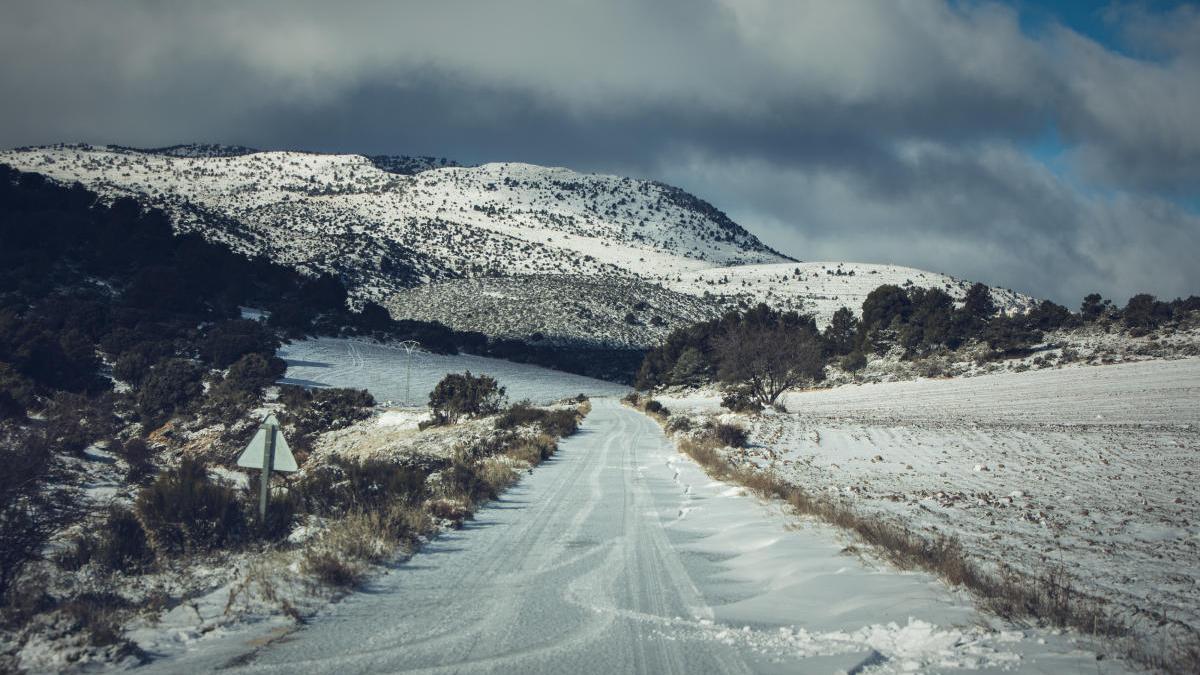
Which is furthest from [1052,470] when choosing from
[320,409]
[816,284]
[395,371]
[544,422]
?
[816,284]

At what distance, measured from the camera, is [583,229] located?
17300 centimetres

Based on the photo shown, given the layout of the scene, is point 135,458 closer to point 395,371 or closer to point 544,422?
point 544,422

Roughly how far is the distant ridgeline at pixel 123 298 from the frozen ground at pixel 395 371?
295 cm

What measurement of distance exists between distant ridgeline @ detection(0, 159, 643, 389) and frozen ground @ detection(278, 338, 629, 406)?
116 inches

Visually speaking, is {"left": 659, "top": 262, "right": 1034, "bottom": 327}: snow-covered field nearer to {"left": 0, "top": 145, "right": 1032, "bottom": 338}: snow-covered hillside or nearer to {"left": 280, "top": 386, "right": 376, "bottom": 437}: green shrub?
{"left": 0, "top": 145, "right": 1032, "bottom": 338}: snow-covered hillside

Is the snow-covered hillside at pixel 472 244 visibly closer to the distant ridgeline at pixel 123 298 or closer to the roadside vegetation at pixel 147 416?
the roadside vegetation at pixel 147 416

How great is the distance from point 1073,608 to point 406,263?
12154 centimetres

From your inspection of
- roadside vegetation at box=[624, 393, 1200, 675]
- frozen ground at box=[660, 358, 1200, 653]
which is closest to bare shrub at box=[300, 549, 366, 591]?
roadside vegetation at box=[624, 393, 1200, 675]

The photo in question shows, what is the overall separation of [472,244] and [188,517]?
5231 inches

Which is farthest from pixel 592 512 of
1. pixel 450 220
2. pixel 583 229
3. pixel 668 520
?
pixel 583 229

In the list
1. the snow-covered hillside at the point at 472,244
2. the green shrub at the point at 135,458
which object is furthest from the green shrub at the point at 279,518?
the snow-covered hillside at the point at 472,244

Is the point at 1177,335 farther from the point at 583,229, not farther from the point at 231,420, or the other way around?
the point at 583,229

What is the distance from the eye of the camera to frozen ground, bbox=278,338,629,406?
4703cm

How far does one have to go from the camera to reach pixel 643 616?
19.2 feet
